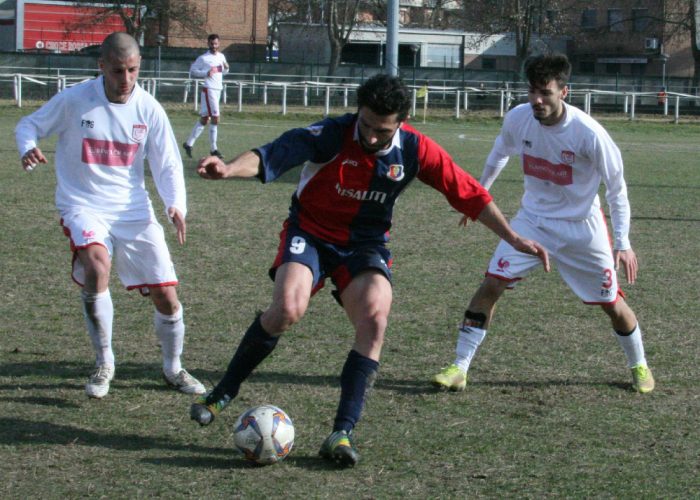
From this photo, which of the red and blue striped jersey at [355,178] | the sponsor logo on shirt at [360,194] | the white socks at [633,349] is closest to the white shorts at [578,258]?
the white socks at [633,349]

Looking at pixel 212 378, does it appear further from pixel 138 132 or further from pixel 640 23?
pixel 640 23

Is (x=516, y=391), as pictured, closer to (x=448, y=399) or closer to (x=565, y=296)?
(x=448, y=399)

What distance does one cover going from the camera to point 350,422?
15.1 feet

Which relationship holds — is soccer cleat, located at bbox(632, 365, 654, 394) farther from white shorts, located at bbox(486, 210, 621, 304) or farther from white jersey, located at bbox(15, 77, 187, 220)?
white jersey, located at bbox(15, 77, 187, 220)

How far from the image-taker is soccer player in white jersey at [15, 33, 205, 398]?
5406 millimetres

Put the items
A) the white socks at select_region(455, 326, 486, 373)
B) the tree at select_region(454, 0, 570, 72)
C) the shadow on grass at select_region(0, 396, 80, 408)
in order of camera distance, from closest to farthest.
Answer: the shadow on grass at select_region(0, 396, 80, 408)
the white socks at select_region(455, 326, 486, 373)
the tree at select_region(454, 0, 570, 72)

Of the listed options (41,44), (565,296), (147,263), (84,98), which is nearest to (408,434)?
(147,263)

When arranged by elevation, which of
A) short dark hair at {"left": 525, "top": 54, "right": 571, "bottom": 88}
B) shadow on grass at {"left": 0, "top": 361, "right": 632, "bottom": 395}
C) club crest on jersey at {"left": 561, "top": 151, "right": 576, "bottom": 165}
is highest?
short dark hair at {"left": 525, "top": 54, "right": 571, "bottom": 88}

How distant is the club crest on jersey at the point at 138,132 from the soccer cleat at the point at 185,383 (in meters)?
1.23

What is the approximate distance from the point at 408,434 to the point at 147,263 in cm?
159

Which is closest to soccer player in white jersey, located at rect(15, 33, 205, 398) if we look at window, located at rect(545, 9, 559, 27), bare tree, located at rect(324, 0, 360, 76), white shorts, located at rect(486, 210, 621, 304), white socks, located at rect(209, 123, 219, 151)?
white shorts, located at rect(486, 210, 621, 304)

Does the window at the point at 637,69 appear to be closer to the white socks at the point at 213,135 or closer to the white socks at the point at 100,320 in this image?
the white socks at the point at 213,135

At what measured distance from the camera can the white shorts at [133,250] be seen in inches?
213

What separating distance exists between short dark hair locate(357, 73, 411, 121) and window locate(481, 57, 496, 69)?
63.9 meters
